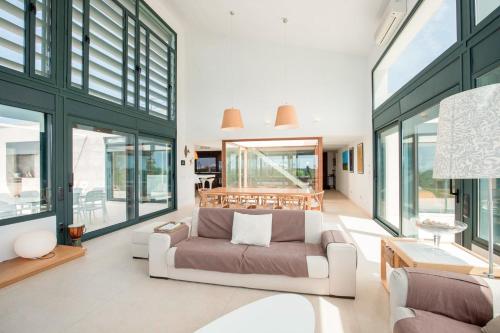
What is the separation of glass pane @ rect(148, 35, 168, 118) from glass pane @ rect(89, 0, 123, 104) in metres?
1.08

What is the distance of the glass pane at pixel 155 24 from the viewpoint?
6.00 m

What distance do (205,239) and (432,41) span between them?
156 inches

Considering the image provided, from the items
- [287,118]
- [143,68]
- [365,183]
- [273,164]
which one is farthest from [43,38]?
[365,183]

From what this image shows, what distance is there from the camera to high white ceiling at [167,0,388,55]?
4.73 metres

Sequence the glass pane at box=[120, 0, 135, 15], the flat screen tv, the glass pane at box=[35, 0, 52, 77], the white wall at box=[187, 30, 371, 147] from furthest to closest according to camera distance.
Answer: the flat screen tv, the white wall at box=[187, 30, 371, 147], the glass pane at box=[120, 0, 135, 15], the glass pane at box=[35, 0, 52, 77]

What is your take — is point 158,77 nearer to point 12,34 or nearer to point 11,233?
point 12,34

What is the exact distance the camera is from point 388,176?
5.16 m

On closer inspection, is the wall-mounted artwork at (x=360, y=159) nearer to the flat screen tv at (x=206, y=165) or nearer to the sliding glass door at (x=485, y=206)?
the sliding glass door at (x=485, y=206)

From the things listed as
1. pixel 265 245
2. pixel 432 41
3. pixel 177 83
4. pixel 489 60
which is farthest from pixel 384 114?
pixel 177 83

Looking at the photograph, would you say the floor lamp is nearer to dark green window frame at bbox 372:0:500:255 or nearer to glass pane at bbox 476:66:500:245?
glass pane at bbox 476:66:500:245

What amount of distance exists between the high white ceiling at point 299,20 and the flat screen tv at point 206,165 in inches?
315

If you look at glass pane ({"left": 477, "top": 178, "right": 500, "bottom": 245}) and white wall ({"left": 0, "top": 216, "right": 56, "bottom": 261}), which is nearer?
glass pane ({"left": 477, "top": 178, "right": 500, "bottom": 245})

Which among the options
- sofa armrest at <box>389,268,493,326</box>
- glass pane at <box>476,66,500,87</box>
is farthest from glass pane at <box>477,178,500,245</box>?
sofa armrest at <box>389,268,493,326</box>

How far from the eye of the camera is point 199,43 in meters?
7.77
